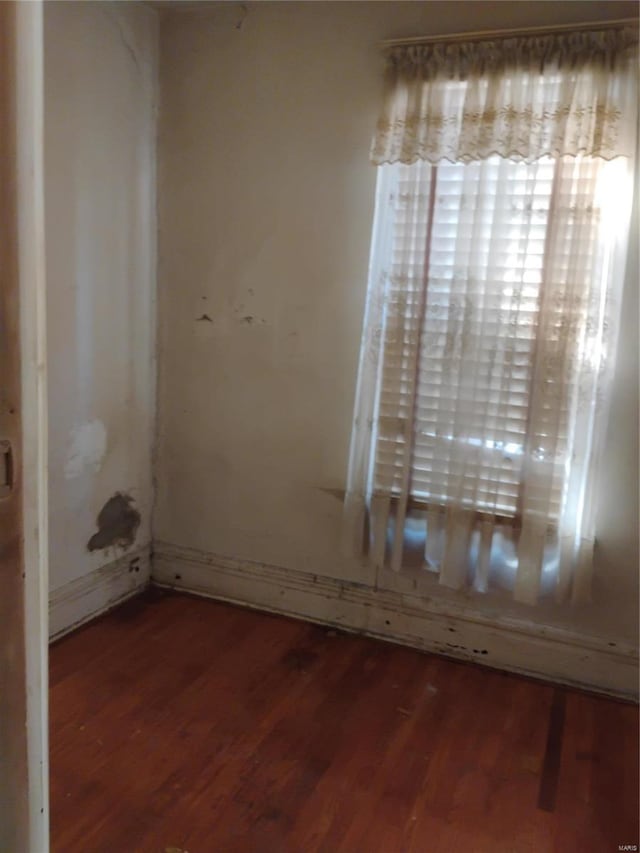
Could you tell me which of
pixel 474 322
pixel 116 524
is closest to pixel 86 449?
pixel 116 524

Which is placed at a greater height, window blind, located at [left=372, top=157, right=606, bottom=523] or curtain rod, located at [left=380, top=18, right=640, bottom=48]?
curtain rod, located at [left=380, top=18, right=640, bottom=48]

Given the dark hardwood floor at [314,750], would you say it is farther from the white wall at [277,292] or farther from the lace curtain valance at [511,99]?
the lace curtain valance at [511,99]

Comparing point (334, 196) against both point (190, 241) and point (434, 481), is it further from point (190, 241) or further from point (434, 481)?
point (434, 481)

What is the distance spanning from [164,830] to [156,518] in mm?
1568

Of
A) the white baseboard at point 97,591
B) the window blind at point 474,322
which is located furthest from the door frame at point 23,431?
the white baseboard at point 97,591

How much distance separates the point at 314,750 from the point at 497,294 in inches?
62.4

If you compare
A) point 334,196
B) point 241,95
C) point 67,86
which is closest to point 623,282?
point 334,196

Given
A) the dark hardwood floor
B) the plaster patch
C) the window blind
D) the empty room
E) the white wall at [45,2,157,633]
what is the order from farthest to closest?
the plaster patch < the white wall at [45,2,157,633] < the window blind < the empty room < the dark hardwood floor

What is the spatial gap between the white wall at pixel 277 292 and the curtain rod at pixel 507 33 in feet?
0.22

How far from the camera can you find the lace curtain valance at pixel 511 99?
7.26 ft

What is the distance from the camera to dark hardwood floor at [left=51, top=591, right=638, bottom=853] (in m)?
1.85

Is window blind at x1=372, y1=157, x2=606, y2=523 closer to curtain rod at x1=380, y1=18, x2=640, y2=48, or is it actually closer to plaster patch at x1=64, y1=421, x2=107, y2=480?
curtain rod at x1=380, y1=18, x2=640, y2=48

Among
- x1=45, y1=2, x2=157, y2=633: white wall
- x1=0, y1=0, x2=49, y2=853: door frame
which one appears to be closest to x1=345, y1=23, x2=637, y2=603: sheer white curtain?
x1=45, y1=2, x2=157, y2=633: white wall

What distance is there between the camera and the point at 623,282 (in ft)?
7.55
